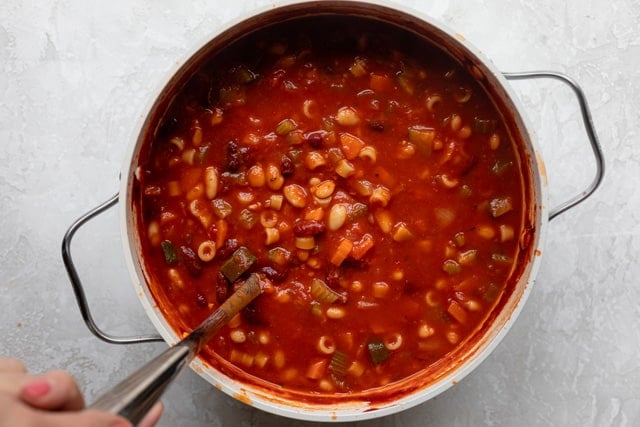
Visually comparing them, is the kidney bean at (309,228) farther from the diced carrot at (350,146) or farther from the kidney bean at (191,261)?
the kidney bean at (191,261)

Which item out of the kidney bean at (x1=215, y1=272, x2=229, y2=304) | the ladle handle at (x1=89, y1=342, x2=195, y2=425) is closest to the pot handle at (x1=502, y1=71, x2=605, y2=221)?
the kidney bean at (x1=215, y1=272, x2=229, y2=304)

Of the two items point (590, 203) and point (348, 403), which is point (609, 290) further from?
point (348, 403)

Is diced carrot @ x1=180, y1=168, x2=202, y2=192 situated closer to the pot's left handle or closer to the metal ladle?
the pot's left handle

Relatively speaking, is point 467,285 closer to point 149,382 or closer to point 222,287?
point 222,287

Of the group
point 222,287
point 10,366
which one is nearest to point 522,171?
point 222,287

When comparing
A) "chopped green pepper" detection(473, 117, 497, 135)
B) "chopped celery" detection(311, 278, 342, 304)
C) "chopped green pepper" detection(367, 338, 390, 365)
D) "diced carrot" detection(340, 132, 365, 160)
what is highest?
"chopped green pepper" detection(473, 117, 497, 135)

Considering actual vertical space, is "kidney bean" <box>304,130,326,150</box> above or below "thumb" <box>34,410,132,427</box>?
above
